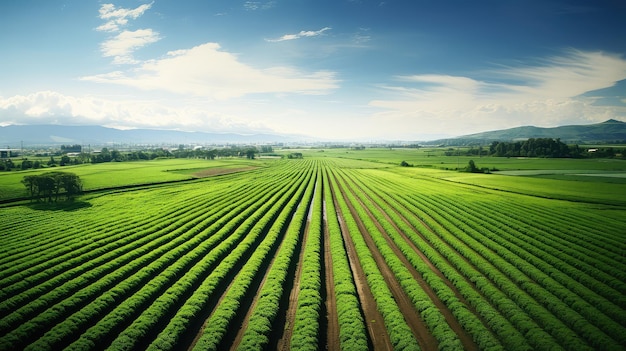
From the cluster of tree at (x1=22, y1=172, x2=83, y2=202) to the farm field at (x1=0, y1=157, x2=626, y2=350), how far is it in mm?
17924

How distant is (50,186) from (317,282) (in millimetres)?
56816

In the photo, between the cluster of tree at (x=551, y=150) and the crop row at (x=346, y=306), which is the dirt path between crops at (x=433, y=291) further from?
the cluster of tree at (x=551, y=150)

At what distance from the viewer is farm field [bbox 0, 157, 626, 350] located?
50.1ft

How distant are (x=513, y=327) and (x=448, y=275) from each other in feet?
20.1

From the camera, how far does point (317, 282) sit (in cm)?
2036

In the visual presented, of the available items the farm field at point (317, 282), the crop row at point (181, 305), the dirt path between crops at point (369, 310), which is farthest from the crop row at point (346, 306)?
the crop row at point (181, 305)

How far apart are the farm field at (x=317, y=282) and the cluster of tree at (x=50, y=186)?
17.9 meters

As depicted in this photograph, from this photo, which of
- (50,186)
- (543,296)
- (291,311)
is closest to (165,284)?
(291,311)

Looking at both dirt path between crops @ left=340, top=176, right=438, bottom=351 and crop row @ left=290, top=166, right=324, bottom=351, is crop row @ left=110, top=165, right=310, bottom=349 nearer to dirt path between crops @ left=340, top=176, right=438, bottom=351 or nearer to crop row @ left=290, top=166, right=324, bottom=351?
crop row @ left=290, top=166, right=324, bottom=351

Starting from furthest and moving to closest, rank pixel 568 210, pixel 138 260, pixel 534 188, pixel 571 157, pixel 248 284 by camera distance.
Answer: pixel 571 157 < pixel 534 188 < pixel 568 210 < pixel 138 260 < pixel 248 284

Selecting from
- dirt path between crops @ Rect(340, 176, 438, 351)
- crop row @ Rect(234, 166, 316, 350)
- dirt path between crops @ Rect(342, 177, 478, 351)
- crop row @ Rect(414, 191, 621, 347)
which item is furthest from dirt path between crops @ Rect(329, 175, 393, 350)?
crop row @ Rect(414, 191, 621, 347)

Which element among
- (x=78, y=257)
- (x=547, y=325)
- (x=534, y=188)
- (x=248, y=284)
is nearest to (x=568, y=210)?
(x=534, y=188)

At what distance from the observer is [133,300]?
Answer: 59.0 ft

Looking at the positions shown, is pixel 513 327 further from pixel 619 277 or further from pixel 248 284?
pixel 248 284
